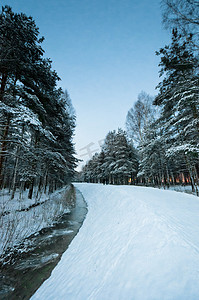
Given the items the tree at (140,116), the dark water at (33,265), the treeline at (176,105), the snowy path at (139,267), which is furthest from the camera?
the tree at (140,116)

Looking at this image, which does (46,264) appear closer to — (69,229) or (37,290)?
(37,290)

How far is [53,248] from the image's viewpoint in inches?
156

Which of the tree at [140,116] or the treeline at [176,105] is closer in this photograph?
the treeline at [176,105]

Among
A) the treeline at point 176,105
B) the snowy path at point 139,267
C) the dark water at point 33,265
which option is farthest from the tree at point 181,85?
the dark water at point 33,265

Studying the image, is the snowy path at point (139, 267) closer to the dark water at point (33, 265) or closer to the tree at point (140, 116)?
the dark water at point (33, 265)

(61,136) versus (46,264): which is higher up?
(61,136)

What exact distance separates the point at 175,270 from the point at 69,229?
5.01 meters

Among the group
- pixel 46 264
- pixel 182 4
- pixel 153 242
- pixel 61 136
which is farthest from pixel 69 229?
pixel 182 4

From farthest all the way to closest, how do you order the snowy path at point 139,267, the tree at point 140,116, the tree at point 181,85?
the tree at point 140,116, the tree at point 181,85, the snowy path at point 139,267

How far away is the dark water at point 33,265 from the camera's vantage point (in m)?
2.37

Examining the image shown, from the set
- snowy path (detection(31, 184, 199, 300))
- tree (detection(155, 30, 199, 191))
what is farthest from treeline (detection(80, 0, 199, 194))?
snowy path (detection(31, 184, 199, 300))

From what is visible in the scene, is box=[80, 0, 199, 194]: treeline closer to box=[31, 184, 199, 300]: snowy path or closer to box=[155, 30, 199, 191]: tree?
box=[155, 30, 199, 191]: tree

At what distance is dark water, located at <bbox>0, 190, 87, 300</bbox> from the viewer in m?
2.37

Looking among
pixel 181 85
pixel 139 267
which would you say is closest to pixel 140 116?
pixel 181 85
